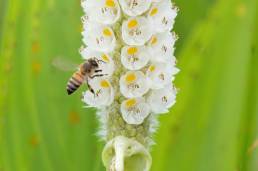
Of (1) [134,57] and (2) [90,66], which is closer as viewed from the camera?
(1) [134,57]

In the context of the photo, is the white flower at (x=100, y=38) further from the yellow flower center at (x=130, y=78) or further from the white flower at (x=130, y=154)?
the white flower at (x=130, y=154)

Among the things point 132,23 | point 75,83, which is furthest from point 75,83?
point 132,23

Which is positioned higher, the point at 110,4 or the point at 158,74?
the point at 110,4

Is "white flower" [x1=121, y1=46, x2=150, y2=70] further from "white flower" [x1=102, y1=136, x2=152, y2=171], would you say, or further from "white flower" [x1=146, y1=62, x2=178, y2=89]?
"white flower" [x1=102, y1=136, x2=152, y2=171]

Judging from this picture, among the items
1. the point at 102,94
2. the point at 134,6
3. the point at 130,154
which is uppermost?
the point at 134,6

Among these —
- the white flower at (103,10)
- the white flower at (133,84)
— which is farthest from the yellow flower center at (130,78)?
the white flower at (103,10)

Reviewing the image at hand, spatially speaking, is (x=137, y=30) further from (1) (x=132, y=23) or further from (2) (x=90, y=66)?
(2) (x=90, y=66)
